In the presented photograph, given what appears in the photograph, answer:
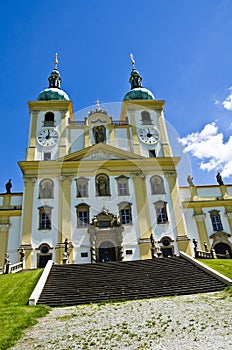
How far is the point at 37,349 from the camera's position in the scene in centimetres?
573

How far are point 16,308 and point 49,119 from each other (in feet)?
72.9

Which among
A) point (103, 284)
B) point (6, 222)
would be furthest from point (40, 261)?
point (103, 284)

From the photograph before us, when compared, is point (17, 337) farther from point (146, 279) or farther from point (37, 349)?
point (146, 279)

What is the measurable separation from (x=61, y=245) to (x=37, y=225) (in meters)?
2.65

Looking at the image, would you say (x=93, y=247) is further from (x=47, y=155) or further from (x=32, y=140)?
(x=32, y=140)

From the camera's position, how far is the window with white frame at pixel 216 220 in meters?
25.2

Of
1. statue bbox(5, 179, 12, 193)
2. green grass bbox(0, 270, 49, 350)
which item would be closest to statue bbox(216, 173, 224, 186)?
green grass bbox(0, 270, 49, 350)

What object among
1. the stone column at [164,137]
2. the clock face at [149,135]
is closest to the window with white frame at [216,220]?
the stone column at [164,137]

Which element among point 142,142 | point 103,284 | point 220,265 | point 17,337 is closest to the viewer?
point 17,337

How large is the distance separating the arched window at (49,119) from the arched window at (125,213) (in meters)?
11.4

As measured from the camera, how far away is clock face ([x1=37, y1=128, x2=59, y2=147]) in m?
27.1

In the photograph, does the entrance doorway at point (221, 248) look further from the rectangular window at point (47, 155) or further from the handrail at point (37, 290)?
the rectangular window at point (47, 155)

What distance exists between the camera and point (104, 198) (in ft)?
78.6

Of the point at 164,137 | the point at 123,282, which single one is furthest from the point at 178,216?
the point at 123,282
